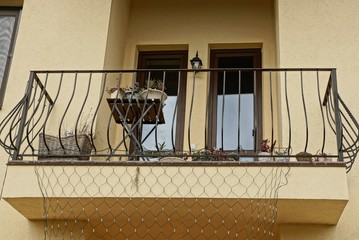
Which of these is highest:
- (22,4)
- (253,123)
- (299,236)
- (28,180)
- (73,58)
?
(22,4)

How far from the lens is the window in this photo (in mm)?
7464

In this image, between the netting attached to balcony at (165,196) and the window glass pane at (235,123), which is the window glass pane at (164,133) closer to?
the window glass pane at (235,123)

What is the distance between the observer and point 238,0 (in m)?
8.37

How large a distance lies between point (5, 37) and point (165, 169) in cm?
344

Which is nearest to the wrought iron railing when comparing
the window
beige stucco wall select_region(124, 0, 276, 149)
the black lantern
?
the black lantern

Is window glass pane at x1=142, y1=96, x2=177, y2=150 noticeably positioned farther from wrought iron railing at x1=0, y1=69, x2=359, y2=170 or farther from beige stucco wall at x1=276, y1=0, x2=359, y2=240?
beige stucco wall at x1=276, y1=0, x2=359, y2=240

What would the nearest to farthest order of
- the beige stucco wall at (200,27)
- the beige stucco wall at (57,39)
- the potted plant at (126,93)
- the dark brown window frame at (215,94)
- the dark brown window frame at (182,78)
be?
the potted plant at (126,93), the beige stucco wall at (57,39), the dark brown window frame at (215,94), the dark brown window frame at (182,78), the beige stucco wall at (200,27)

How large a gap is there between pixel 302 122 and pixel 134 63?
2.74 metres

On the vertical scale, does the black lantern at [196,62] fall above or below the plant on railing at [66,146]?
above

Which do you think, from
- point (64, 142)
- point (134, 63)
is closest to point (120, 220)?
point (64, 142)

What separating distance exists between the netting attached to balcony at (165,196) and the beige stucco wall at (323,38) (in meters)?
1.61

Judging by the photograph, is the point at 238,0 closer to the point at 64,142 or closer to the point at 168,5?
the point at 168,5

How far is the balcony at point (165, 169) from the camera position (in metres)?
5.38

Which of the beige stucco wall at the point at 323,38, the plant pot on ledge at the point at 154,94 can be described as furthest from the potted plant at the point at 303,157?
the plant pot on ledge at the point at 154,94
